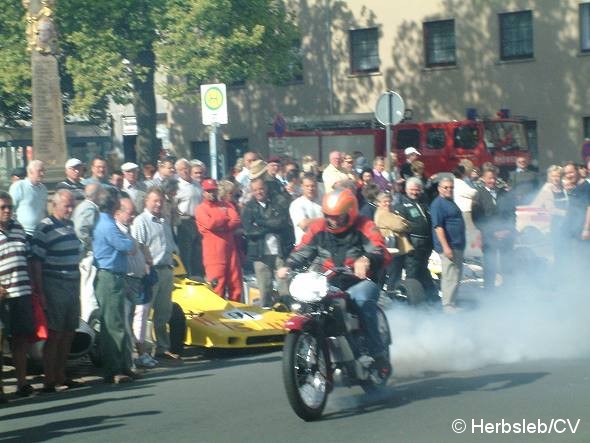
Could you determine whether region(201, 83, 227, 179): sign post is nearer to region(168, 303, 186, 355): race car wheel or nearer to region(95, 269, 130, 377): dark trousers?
region(168, 303, 186, 355): race car wheel

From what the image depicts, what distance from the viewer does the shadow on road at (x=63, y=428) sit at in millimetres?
9461

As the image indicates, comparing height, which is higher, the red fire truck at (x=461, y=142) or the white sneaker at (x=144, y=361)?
the red fire truck at (x=461, y=142)

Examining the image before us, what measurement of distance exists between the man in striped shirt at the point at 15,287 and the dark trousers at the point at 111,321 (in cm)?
82

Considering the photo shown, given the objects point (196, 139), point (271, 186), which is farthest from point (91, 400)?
point (196, 139)

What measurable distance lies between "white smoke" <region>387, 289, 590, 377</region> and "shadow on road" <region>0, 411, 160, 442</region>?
2858 millimetres

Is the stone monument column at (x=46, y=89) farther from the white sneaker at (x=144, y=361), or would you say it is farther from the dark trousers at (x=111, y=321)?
the dark trousers at (x=111, y=321)

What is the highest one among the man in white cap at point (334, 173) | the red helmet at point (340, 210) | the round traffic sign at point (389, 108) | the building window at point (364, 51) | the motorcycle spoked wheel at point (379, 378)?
the building window at point (364, 51)

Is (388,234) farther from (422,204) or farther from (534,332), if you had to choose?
(534,332)

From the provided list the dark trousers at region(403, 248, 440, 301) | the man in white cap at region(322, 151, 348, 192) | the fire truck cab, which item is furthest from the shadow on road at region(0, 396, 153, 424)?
the fire truck cab

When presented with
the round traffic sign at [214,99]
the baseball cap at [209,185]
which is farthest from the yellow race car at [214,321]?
the round traffic sign at [214,99]

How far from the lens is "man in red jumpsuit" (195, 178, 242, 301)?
51.2 feet

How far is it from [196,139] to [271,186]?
32.3 meters

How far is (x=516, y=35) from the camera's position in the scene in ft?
136

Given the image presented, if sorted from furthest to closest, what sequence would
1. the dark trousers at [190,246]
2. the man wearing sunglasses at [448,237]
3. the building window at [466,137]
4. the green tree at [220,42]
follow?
the green tree at [220,42], the building window at [466,137], the dark trousers at [190,246], the man wearing sunglasses at [448,237]
